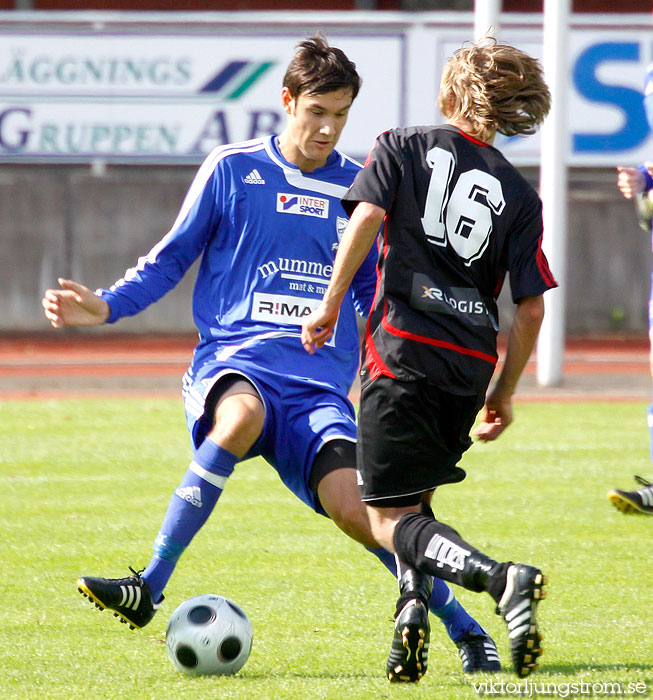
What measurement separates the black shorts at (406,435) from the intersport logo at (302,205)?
3.15 feet

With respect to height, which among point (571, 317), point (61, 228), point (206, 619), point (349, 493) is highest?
point (349, 493)

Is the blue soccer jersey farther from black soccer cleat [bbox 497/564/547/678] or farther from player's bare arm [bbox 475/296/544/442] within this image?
black soccer cleat [bbox 497/564/547/678]

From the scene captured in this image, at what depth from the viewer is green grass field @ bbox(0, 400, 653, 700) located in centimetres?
400

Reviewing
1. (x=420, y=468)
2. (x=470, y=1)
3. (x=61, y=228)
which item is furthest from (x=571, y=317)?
(x=420, y=468)

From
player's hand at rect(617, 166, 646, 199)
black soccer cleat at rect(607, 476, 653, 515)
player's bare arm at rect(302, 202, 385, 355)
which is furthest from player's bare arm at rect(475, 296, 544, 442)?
player's hand at rect(617, 166, 646, 199)

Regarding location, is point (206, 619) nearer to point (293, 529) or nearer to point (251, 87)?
point (293, 529)

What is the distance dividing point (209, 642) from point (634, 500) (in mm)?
2302

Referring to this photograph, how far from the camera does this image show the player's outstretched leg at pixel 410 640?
3469 mm

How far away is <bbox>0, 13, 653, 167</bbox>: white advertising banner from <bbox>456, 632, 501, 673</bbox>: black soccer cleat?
43.3 feet

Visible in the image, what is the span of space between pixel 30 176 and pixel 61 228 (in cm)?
94

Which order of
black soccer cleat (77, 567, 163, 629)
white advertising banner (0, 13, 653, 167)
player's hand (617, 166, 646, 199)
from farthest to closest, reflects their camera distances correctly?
white advertising banner (0, 13, 653, 167), player's hand (617, 166, 646, 199), black soccer cleat (77, 567, 163, 629)

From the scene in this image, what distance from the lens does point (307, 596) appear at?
5.17 metres

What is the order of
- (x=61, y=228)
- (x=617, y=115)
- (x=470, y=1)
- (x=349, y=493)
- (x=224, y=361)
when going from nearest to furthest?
(x=349, y=493), (x=224, y=361), (x=617, y=115), (x=61, y=228), (x=470, y=1)

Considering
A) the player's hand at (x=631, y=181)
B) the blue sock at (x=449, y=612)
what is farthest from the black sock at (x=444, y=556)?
the player's hand at (x=631, y=181)
